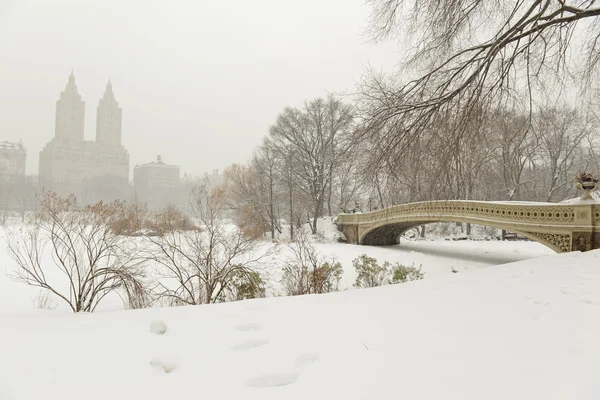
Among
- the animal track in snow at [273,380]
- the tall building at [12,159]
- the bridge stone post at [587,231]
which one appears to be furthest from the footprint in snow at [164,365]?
the tall building at [12,159]

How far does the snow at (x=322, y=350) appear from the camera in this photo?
1722 mm

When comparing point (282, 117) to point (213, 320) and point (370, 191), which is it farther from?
point (213, 320)

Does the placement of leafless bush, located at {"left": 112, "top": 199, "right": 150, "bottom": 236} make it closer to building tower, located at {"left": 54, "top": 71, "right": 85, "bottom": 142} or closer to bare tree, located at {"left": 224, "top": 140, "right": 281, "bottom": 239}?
bare tree, located at {"left": 224, "top": 140, "right": 281, "bottom": 239}

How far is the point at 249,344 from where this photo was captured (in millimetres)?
2385


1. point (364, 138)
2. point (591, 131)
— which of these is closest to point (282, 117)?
point (364, 138)

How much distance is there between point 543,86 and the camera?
6586 mm

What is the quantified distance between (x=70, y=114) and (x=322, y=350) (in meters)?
93.4

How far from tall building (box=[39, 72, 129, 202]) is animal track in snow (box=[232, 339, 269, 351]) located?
5056cm

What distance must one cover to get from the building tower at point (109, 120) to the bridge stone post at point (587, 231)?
9830 cm

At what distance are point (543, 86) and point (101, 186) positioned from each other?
2173 inches

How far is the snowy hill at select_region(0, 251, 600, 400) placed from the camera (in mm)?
1720

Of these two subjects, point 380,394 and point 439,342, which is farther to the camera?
point 439,342

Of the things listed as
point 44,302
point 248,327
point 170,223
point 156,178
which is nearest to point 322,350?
point 248,327

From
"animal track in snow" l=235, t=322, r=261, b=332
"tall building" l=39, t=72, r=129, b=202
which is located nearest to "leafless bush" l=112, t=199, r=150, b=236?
"animal track in snow" l=235, t=322, r=261, b=332
